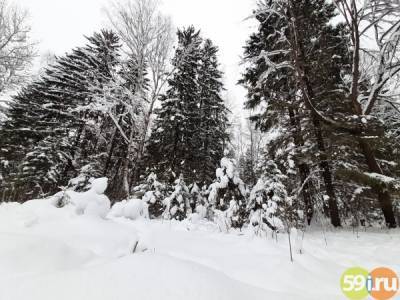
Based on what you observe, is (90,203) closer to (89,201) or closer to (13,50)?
(89,201)

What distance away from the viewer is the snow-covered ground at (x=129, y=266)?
1312 millimetres

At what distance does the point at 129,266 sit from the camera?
1.59m

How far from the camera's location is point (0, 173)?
14.8 metres

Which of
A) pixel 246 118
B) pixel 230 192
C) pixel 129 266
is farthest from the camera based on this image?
pixel 246 118

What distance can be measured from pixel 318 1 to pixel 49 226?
10.9 metres

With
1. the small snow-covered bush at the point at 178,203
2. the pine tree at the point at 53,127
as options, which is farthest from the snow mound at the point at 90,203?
the pine tree at the point at 53,127

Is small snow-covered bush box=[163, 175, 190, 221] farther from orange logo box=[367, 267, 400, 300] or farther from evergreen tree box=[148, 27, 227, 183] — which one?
orange logo box=[367, 267, 400, 300]

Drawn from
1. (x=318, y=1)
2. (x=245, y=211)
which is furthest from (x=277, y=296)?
(x=318, y=1)

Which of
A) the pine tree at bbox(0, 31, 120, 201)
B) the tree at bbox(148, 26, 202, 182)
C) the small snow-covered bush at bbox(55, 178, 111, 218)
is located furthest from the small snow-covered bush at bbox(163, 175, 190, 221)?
the pine tree at bbox(0, 31, 120, 201)

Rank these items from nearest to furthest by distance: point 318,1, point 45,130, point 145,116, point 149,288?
point 149,288
point 318,1
point 145,116
point 45,130

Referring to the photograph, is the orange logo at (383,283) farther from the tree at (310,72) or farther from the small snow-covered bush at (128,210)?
the tree at (310,72)

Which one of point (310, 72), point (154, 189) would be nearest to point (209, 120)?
point (154, 189)

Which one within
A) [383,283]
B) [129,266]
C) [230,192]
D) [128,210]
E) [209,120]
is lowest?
[383,283]

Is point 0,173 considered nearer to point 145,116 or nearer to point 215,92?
point 145,116
